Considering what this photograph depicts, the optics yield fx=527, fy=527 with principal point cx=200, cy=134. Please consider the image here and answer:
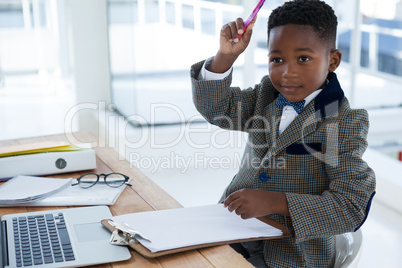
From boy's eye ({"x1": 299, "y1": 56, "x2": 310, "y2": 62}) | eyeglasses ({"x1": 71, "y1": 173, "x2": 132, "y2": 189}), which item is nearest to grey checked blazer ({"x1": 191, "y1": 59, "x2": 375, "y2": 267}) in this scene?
boy's eye ({"x1": 299, "y1": 56, "x2": 310, "y2": 62})

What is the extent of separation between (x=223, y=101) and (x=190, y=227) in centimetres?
42

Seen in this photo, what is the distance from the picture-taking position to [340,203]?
110 centimetres

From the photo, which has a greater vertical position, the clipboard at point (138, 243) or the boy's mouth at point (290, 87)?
the boy's mouth at point (290, 87)

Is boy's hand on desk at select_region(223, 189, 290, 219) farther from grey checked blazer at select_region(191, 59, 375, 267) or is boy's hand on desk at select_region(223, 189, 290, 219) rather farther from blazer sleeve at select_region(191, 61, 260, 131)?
blazer sleeve at select_region(191, 61, 260, 131)

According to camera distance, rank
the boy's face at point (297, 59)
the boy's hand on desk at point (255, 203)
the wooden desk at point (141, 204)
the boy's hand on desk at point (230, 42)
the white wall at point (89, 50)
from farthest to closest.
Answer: the white wall at point (89, 50) < the boy's hand on desk at point (230, 42) < the boy's face at point (297, 59) < the boy's hand on desk at point (255, 203) < the wooden desk at point (141, 204)

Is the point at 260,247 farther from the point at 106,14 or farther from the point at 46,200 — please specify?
the point at 106,14

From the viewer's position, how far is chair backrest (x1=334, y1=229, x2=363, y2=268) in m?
1.15

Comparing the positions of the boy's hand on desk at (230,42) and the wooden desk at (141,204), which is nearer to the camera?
the wooden desk at (141,204)

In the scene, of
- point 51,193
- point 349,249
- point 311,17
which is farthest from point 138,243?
point 311,17

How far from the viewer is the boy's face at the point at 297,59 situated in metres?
1.20

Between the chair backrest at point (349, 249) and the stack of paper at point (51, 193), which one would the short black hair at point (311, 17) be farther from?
the stack of paper at point (51, 193)

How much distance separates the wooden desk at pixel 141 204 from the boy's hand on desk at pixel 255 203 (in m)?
0.09

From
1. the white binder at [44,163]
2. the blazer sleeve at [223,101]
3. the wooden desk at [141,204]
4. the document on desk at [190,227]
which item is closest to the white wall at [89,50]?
the wooden desk at [141,204]

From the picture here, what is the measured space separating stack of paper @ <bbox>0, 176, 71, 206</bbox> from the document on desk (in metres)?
0.25
